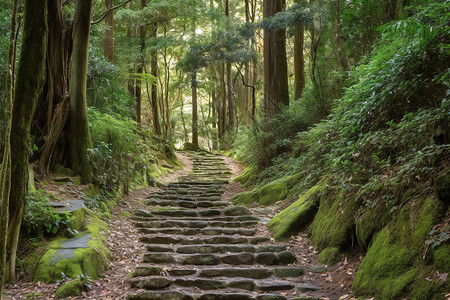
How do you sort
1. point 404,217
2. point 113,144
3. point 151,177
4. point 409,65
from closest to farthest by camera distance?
1. point 404,217
2. point 409,65
3. point 113,144
4. point 151,177

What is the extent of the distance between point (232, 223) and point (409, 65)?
4.15 metres

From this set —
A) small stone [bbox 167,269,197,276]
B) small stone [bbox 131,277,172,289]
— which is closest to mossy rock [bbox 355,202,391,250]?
small stone [bbox 167,269,197,276]

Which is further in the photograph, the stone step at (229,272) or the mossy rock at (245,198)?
the mossy rock at (245,198)

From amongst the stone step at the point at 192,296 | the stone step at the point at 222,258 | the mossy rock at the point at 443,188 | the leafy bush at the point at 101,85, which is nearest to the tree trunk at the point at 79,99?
the leafy bush at the point at 101,85

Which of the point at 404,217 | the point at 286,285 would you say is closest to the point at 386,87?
the point at 404,217

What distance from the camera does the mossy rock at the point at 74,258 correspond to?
13.5 feet

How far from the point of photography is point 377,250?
3.68 metres

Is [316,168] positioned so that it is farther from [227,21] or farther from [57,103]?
[227,21]

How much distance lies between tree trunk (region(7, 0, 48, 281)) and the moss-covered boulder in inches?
156

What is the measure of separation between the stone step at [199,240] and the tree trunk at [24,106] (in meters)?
2.34

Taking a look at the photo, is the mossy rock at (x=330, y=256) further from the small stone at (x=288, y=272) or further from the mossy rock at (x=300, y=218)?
the mossy rock at (x=300, y=218)

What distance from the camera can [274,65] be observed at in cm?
1118

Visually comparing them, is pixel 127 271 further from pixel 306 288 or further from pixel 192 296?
pixel 306 288

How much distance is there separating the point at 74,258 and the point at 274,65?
880cm
